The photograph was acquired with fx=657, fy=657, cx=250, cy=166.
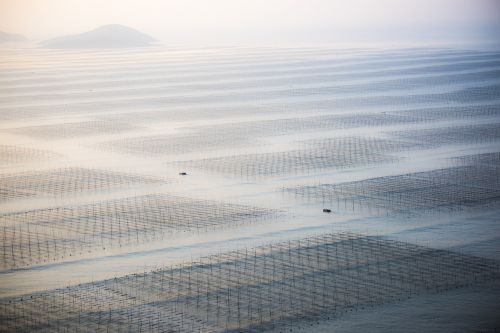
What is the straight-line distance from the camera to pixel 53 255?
18.6 metres

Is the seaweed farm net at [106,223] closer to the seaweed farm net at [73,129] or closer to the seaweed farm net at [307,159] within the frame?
the seaweed farm net at [307,159]

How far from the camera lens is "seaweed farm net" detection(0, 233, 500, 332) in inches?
573

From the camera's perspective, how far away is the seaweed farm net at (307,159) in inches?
1078

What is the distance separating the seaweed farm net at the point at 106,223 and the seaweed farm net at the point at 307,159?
14.7ft

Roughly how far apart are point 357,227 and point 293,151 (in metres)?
10.5

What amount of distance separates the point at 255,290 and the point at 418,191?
10078 millimetres

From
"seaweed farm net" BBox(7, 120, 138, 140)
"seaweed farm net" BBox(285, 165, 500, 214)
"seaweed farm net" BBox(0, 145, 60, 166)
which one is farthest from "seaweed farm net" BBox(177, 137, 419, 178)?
"seaweed farm net" BBox(7, 120, 138, 140)

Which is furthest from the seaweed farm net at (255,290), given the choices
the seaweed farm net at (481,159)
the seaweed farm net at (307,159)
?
the seaweed farm net at (481,159)

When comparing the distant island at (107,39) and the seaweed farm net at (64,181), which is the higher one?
the distant island at (107,39)

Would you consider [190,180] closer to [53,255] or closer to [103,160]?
[103,160]

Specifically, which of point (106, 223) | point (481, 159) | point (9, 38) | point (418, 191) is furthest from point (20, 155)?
point (9, 38)

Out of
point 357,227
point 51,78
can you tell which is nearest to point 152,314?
point 357,227

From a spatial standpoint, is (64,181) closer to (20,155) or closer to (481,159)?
(20,155)

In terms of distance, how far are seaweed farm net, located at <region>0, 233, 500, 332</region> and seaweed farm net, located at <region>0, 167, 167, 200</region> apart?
8.71 metres
